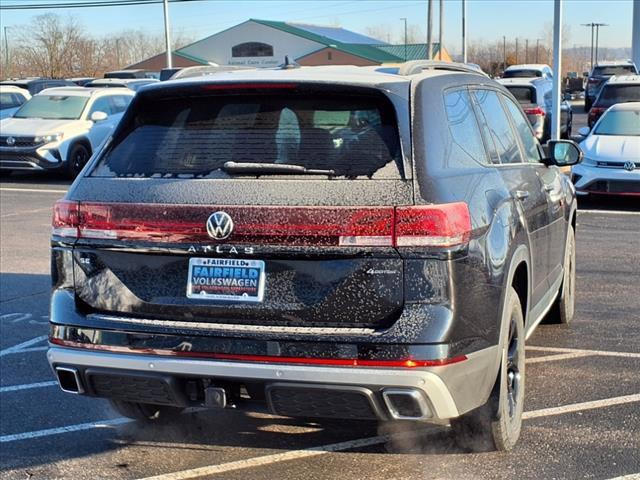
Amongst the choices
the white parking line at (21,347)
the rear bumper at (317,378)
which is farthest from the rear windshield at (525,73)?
the rear bumper at (317,378)

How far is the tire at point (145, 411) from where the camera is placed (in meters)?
4.84

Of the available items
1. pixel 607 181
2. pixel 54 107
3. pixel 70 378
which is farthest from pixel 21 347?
pixel 54 107

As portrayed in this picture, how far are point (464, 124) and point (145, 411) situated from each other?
7.20ft

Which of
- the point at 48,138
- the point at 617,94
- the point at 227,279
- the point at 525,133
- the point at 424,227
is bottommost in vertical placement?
the point at 48,138

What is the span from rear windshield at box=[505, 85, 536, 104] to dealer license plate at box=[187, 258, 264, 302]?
63.4 feet

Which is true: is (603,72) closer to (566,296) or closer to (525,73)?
(525,73)

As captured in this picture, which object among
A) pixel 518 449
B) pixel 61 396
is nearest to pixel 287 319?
pixel 518 449

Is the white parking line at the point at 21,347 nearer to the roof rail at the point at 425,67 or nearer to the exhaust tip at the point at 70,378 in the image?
the exhaust tip at the point at 70,378

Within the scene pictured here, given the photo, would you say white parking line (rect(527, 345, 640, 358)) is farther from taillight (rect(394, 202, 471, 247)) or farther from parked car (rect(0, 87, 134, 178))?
parked car (rect(0, 87, 134, 178))

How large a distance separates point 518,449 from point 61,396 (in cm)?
269

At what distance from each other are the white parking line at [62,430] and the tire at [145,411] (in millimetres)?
206

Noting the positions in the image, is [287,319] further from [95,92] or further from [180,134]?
[95,92]

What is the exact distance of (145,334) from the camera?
154 inches

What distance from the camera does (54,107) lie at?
19.8 metres
